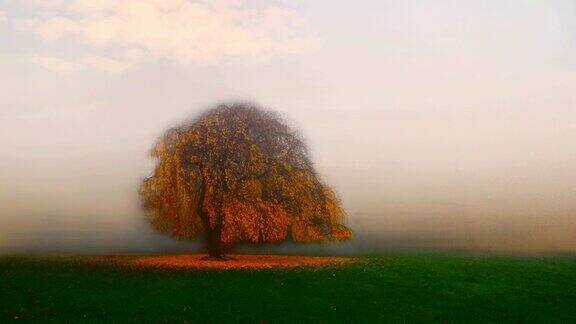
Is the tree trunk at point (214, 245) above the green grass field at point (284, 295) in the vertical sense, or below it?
above

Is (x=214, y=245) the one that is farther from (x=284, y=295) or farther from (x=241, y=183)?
(x=284, y=295)

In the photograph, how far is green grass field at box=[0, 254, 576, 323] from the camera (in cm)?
2288

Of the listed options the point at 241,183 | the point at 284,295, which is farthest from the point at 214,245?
the point at 284,295

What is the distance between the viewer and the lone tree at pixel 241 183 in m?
40.4

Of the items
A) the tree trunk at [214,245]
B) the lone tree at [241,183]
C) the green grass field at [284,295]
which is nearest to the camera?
the green grass field at [284,295]

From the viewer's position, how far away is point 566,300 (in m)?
28.9

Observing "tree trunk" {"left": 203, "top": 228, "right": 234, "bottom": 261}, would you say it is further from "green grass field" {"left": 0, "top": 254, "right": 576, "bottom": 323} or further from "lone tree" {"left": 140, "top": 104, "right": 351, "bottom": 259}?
"green grass field" {"left": 0, "top": 254, "right": 576, "bottom": 323}

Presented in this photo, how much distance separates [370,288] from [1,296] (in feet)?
56.5

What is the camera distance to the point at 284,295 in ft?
88.8

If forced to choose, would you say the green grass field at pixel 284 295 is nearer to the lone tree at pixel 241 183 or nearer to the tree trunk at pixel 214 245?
the lone tree at pixel 241 183

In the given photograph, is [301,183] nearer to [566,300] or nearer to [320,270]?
[320,270]

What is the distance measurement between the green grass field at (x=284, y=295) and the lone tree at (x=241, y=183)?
4.65 metres

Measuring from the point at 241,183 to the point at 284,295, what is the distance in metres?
14.7

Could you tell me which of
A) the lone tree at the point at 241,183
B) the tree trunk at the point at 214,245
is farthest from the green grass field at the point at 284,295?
the tree trunk at the point at 214,245
